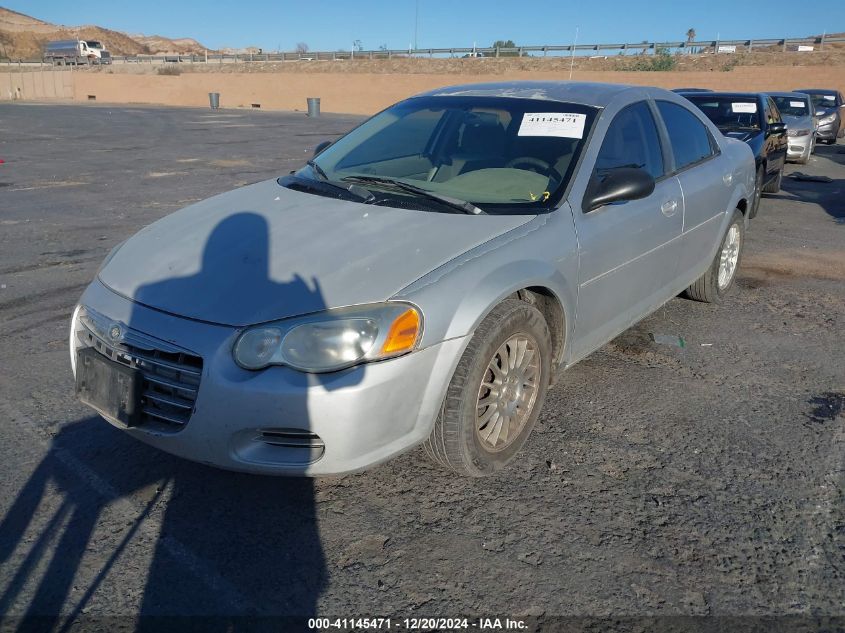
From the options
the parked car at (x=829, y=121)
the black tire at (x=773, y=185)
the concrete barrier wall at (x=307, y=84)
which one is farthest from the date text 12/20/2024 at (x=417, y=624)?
the concrete barrier wall at (x=307, y=84)

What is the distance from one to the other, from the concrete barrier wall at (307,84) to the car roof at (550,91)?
117 ft

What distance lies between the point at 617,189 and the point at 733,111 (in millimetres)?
8160

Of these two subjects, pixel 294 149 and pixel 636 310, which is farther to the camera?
pixel 294 149

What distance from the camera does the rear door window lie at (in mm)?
4676

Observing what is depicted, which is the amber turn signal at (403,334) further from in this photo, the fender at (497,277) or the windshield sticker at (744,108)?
the windshield sticker at (744,108)

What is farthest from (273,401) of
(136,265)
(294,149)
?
(294,149)

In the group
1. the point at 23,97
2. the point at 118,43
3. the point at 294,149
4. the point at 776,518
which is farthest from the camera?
the point at 118,43

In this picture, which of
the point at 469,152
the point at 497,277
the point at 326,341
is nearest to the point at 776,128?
the point at 469,152

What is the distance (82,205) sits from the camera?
9.43m

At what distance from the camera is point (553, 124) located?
3.93m

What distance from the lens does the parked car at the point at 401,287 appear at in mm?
2629

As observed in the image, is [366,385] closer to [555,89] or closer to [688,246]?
[555,89]

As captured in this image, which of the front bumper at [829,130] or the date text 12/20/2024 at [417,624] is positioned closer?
the date text 12/20/2024 at [417,624]

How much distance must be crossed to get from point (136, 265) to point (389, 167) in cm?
156
